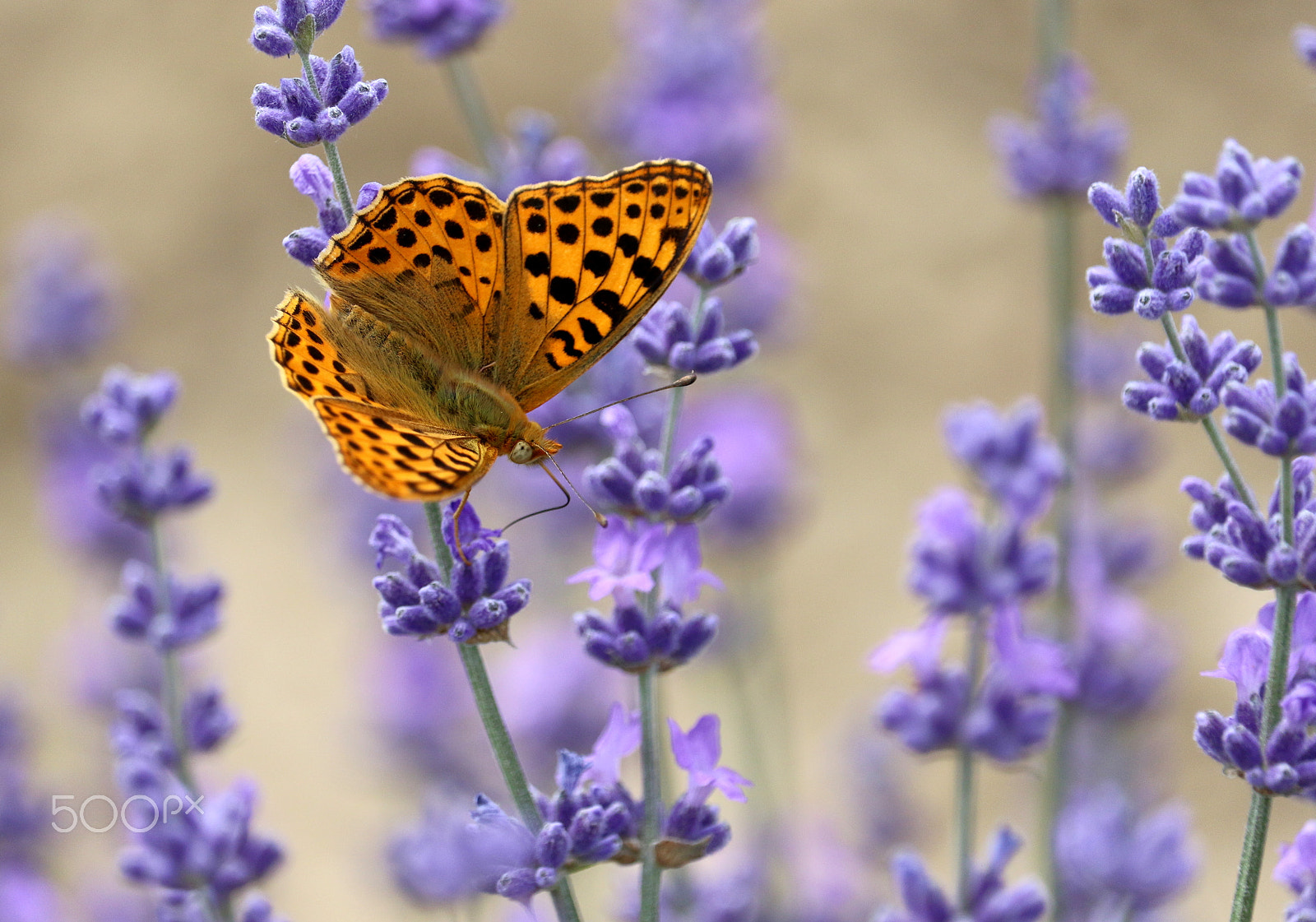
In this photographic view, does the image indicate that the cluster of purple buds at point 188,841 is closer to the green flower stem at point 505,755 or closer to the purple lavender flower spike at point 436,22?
the green flower stem at point 505,755

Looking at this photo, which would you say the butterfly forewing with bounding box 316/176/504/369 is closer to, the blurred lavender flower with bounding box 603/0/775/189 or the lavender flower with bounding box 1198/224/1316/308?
the lavender flower with bounding box 1198/224/1316/308

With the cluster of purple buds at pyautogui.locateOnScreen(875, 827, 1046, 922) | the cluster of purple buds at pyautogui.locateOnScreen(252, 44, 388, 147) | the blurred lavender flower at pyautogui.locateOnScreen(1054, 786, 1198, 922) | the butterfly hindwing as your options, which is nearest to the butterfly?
the butterfly hindwing

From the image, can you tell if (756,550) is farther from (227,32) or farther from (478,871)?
(227,32)

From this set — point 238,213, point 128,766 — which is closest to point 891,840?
point 128,766

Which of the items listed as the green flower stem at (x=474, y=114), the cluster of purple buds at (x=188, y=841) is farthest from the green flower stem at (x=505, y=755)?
the green flower stem at (x=474, y=114)

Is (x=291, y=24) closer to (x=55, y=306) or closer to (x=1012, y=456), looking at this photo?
(x=1012, y=456)

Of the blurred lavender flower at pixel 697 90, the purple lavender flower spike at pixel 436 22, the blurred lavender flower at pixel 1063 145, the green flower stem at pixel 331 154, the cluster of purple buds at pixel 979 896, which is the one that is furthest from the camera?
the blurred lavender flower at pixel 697 90
